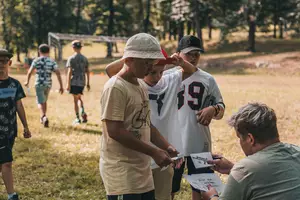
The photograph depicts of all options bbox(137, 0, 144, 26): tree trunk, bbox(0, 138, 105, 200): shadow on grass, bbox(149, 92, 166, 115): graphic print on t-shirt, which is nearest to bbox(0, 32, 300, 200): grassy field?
bbox(0, 138, 105, 200): shadow on grass

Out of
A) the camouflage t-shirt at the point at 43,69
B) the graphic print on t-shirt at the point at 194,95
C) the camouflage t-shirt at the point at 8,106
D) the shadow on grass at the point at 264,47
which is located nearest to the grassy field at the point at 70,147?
the camouflage t-shirt at the point at 8,106

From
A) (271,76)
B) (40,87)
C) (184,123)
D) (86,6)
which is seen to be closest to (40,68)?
(40,87)

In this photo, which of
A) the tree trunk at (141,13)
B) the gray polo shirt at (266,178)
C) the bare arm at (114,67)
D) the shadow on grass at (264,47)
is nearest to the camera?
the gray polo shirt at (266,178)

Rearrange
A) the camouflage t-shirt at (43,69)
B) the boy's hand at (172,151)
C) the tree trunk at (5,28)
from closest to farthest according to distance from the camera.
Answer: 1. the boy's hand at (172,151)
2. the camouflage t-shirt at (43,69)
3. the tree trunk at (5,28)

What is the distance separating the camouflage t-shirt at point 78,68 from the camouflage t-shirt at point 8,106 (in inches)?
225

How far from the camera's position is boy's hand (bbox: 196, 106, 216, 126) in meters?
4.54

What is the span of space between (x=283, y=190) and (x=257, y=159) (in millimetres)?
227

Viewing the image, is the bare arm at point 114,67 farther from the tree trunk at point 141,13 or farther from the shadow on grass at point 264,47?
the tree trunk at point 141,13

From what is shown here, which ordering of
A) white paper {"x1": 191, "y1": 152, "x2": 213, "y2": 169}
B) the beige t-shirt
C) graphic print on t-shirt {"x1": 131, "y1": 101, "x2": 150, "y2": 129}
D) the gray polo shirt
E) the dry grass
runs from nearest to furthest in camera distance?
the gray polo shirt → the beige t-shirt → graphic print on t-shirt {"x1": 131, "y1": 101, "x2": 150, "y2": 129} → white paper {"x1": 191, "y1": 152, "x2": 213, "y2": 169} → the dry grass

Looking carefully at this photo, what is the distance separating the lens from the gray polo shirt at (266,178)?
2639 mm

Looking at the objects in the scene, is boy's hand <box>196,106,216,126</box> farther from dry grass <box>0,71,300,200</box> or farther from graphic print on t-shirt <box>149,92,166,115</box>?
dry grass <box>0,71,300,200</box>

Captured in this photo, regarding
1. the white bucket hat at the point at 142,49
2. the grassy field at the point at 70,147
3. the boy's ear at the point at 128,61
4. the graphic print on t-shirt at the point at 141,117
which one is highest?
the white bucket hat at the point at 142,49

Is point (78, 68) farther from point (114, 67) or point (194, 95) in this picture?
point (114, 67)

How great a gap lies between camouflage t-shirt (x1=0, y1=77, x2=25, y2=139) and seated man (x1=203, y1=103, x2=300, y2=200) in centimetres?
333
